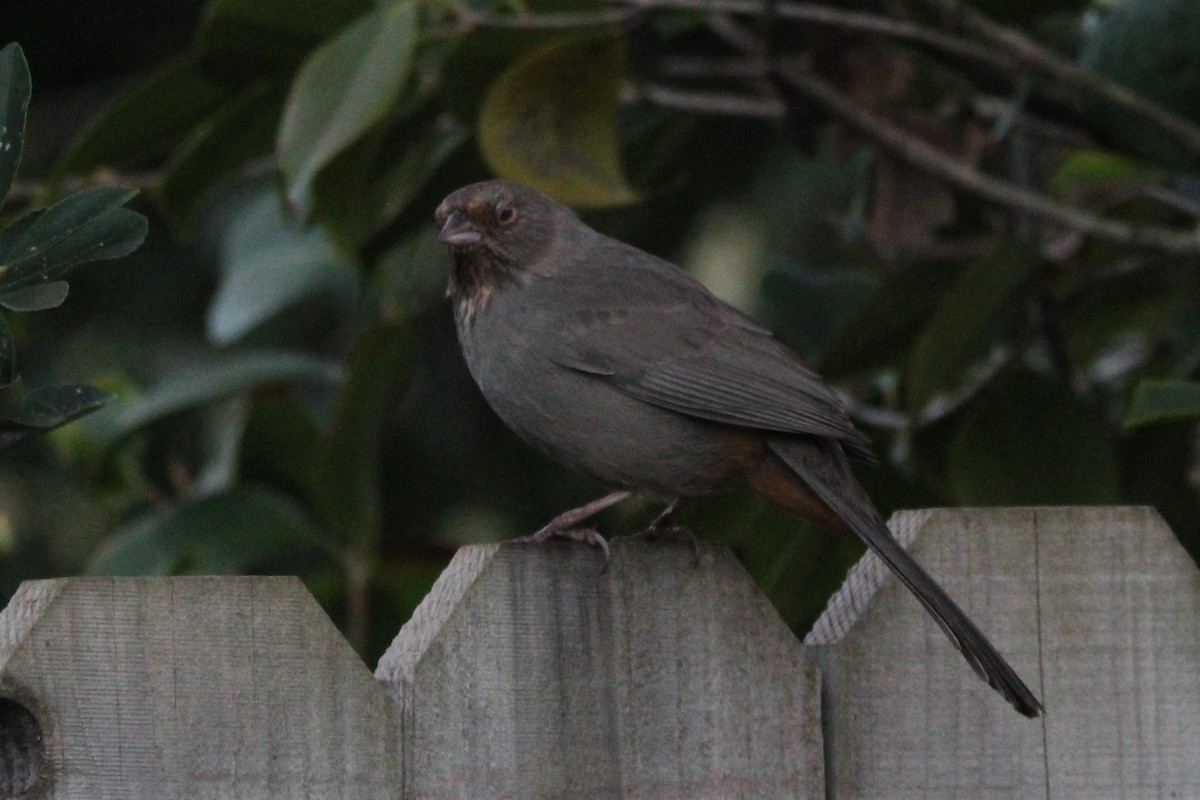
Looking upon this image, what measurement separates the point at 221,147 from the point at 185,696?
7.29 ft

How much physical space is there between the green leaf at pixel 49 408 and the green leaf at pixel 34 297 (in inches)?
6.2

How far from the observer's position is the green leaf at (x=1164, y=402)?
2518 mm

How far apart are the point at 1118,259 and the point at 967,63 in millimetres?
796

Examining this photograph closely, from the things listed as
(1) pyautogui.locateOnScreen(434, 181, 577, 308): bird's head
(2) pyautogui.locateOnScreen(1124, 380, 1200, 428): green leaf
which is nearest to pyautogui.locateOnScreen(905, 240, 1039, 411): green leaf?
(1) pyautogui.locateOnScreen(434, 181, 577, 308): bird's head

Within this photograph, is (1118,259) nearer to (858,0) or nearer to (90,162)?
(858,0)

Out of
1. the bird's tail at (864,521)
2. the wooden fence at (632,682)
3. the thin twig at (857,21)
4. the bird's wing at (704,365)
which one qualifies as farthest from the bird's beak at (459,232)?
the wooden fence at (632,682)

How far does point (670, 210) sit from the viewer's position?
575 cm

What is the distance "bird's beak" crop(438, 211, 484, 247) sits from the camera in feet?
12.5

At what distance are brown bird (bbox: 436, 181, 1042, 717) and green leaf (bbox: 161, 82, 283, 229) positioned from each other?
507 millimetres

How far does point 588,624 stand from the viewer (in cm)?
232

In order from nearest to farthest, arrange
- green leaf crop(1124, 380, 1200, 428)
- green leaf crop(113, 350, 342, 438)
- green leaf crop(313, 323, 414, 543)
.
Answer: green leaf crop(1124, 380, 1200, 428)
green leaf crop(313, 323, 414, 543)
green leaf crop(113, 350, 342, 438)

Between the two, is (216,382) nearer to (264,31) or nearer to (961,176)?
(264,31)

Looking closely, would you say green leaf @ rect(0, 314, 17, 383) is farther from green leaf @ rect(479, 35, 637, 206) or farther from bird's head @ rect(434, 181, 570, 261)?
bird's head @ rect(434, 181, 570, 261)

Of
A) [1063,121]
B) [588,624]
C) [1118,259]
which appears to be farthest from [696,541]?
[1118,259]
